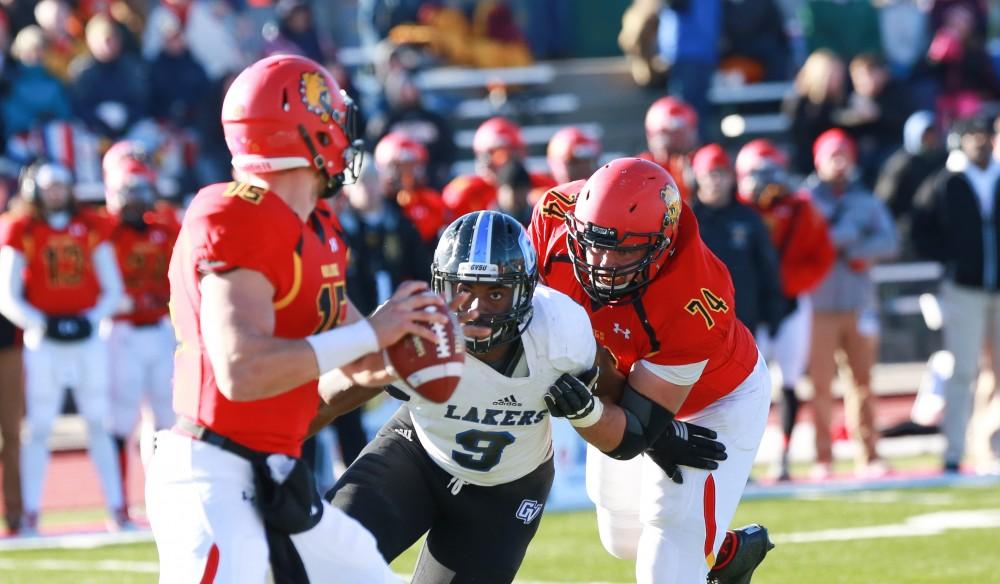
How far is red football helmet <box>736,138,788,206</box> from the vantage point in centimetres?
970

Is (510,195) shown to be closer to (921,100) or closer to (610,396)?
(610,396)

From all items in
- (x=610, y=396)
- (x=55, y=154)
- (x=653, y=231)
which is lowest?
(x=55, y=154)

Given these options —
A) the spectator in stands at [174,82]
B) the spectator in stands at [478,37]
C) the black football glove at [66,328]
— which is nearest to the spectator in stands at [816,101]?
the spectator in stands at [478,37]

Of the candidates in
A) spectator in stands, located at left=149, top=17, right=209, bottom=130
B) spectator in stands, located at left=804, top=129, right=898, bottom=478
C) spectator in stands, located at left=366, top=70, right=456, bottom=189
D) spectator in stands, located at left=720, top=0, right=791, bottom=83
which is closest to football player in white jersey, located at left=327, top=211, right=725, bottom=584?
spectator in stands, located at left=804, top=129, right=898, bottom=478

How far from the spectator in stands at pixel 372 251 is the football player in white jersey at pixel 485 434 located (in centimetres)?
384

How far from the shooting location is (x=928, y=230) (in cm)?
1013

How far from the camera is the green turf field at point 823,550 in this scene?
696 centimetres

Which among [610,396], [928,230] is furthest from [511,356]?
[928,230]

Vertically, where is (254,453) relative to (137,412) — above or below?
above

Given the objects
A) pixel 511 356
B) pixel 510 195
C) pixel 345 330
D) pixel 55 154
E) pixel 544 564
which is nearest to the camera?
pixel 345 330

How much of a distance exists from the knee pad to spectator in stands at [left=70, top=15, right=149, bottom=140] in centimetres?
756

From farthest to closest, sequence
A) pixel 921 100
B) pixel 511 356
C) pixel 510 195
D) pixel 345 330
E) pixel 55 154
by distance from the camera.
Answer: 1. pixel 921 100
2. pixel 55 154
3. pixel 510 195
4. pixel 511 356
5. pixel 345 330

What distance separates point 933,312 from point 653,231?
20.5 ft

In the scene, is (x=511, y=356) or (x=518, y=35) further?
(x=518, y=35)
